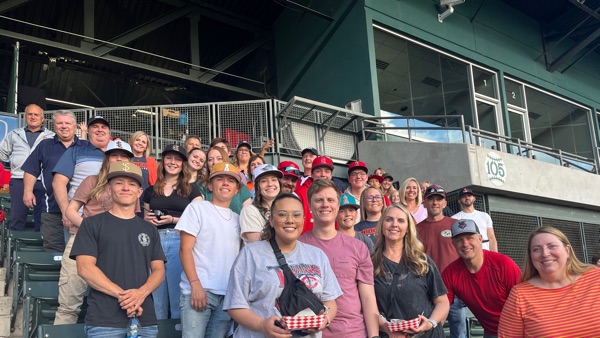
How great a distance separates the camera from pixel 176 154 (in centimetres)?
475

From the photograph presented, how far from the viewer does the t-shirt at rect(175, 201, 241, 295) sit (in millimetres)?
3857

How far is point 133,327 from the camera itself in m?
3.33

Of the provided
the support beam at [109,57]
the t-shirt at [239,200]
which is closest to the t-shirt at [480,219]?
the t-shirt at [239,200]

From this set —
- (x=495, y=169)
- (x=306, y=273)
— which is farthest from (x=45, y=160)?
(x=495, y=169)

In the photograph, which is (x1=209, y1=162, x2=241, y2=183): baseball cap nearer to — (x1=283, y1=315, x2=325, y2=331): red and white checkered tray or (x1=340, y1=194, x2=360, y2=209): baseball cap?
(x1=340, y1=194, x2=360, y2=209): baseball cap

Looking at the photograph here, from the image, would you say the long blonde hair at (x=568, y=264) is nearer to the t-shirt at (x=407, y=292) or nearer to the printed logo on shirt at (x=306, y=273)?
the t-shirt at (x=407, y=292)

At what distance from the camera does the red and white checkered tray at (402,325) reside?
3.57 m

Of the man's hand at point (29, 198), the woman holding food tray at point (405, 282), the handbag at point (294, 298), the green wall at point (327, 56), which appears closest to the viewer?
the handbag at point (294, 298)

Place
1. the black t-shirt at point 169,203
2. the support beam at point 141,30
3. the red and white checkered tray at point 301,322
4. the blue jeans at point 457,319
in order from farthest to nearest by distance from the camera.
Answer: the support beam at point 141,30, the blue jeans at point 457,319, the black t-shirt at point 169,203, the red and white checkered tray at point 301,322

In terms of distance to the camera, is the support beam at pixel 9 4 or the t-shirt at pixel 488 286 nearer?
the t-shirt at pixel 488 286

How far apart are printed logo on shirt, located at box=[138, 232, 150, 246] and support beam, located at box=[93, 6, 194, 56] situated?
13.2 metres

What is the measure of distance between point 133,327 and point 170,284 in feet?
3.65

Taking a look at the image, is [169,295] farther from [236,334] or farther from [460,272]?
[460,272]

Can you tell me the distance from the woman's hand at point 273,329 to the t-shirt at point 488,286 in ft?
6.10
